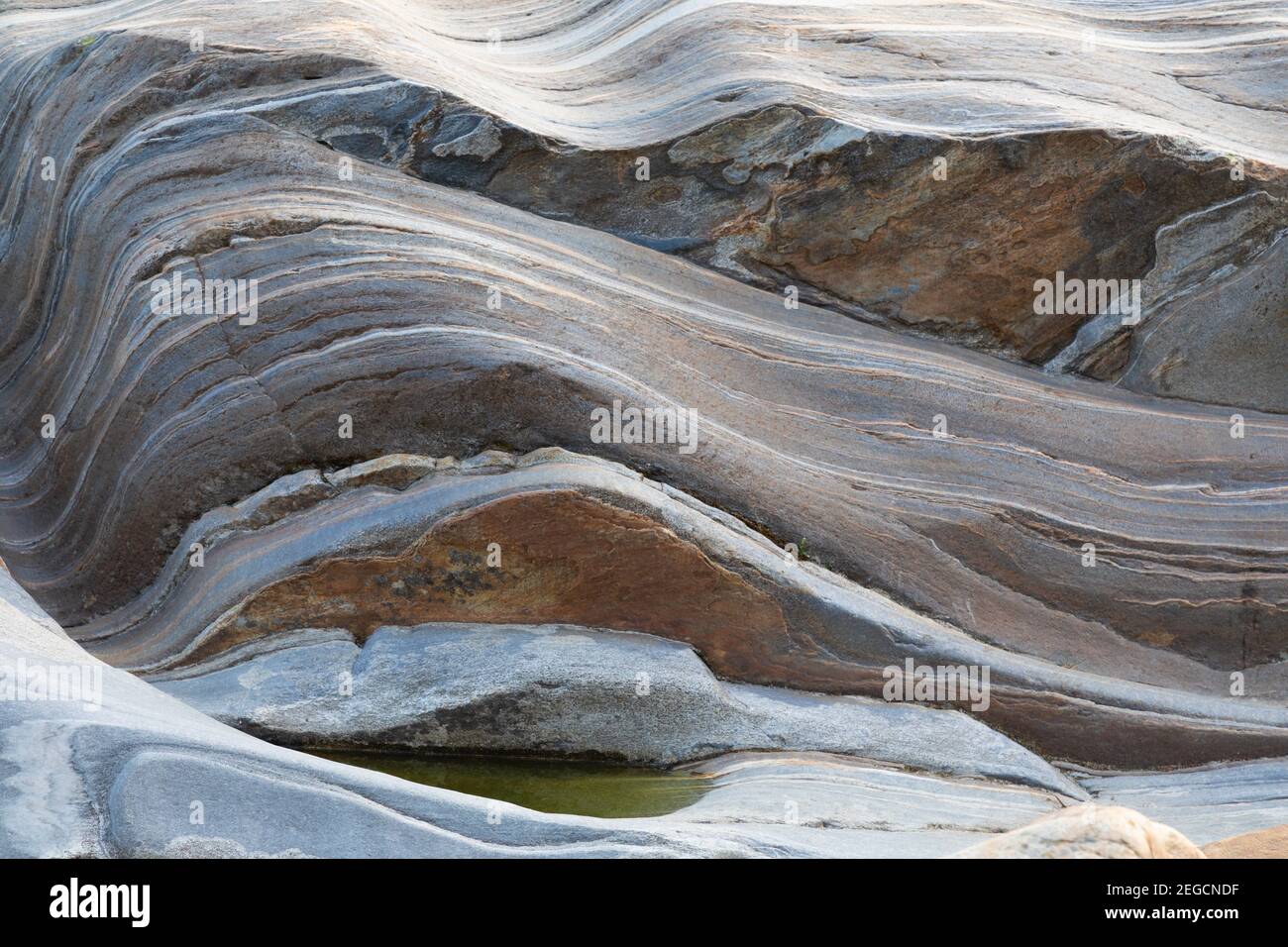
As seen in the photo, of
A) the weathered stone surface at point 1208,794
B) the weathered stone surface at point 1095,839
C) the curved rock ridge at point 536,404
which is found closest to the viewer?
the weathered stone surface at point 1095,839

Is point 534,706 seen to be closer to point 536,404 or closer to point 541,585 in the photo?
point 541,585

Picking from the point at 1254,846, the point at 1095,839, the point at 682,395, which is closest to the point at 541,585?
the point at 682,395

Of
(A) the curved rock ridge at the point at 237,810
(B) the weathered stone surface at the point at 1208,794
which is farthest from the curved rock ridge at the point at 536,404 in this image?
(A) the curved rock ridge at the point at 237,810

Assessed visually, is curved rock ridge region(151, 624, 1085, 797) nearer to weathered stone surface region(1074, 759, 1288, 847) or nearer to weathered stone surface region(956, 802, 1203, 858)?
weathered stone surface region(1074, 759, 1288, 847)

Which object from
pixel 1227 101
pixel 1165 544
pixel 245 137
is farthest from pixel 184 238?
pixel 1227 101

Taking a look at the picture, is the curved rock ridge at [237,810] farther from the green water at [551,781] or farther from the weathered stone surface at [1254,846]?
the weathered stone surface at [1254,846]
